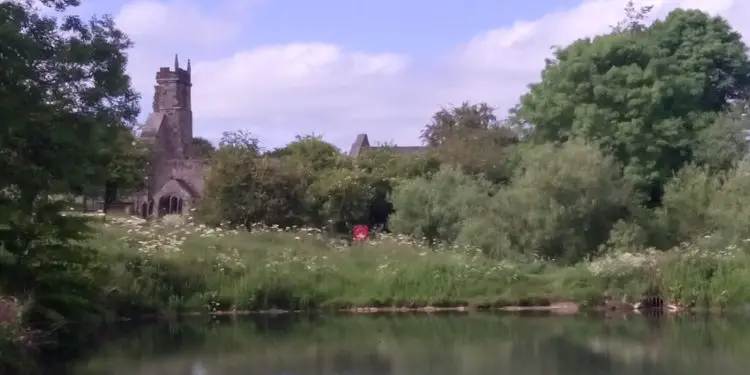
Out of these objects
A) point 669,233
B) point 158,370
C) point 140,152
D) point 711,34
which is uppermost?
point 711,34

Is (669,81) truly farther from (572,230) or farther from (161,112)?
(161,112)

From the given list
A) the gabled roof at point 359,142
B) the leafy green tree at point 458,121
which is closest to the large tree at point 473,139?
the leafy green tree at point 458,121

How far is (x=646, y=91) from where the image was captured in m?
36.0

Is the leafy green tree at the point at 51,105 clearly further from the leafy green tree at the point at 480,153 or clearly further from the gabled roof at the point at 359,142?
the gabled roof at the point at 359,142

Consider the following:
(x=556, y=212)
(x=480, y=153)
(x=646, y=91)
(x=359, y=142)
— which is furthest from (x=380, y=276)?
(x=359, y=142)

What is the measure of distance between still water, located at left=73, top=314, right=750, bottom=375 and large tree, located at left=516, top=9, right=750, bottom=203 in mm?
11218

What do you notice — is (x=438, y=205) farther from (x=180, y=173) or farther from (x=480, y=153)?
(x=180, y=173)

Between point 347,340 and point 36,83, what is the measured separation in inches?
367

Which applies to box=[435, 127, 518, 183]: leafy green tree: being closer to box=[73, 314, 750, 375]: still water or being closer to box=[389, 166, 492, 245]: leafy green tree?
box=[389, 166, 492, 245]: leafy green tree

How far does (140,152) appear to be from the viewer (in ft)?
176

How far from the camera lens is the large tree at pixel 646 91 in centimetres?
3638

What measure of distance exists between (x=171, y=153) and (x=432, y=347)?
55.3m

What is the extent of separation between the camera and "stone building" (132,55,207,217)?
54.2m

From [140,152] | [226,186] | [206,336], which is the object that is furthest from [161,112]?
[206,336]
